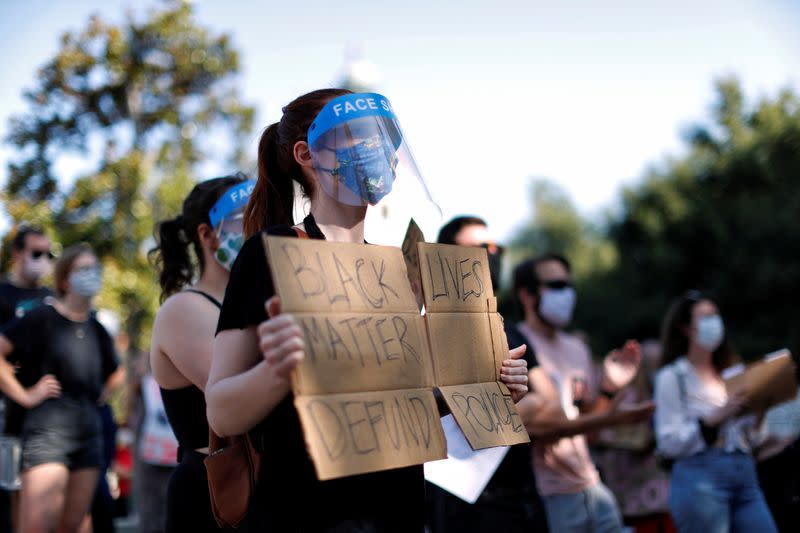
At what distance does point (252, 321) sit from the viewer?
6.34 ft

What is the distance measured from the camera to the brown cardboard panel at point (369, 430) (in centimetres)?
173

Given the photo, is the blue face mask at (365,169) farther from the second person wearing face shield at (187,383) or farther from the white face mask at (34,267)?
the white face mask at (34,267)

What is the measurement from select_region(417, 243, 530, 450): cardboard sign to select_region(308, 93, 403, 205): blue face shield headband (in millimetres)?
202

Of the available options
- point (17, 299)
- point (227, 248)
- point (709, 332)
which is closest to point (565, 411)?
point (709, 332)

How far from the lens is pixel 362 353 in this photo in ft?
6.21

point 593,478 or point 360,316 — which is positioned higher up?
point 360,316

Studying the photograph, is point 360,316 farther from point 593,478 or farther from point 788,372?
point 788,372

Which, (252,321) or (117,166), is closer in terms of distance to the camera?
(252,321)

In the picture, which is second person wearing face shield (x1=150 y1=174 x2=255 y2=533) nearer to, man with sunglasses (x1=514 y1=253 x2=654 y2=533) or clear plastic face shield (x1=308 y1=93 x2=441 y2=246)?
clear plastic face shield (x1=308 y1=93 x2=441 y2=246)

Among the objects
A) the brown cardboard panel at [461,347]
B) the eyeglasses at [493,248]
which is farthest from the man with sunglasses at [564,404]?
the brown cardboard panel at [461,347]

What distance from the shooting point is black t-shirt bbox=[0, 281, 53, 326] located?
6367 mm

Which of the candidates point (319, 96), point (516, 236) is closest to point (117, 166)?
point (319, 96)

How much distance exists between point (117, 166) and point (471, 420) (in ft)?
53.9

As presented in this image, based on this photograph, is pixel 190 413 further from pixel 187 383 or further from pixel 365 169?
pixel 365 169
